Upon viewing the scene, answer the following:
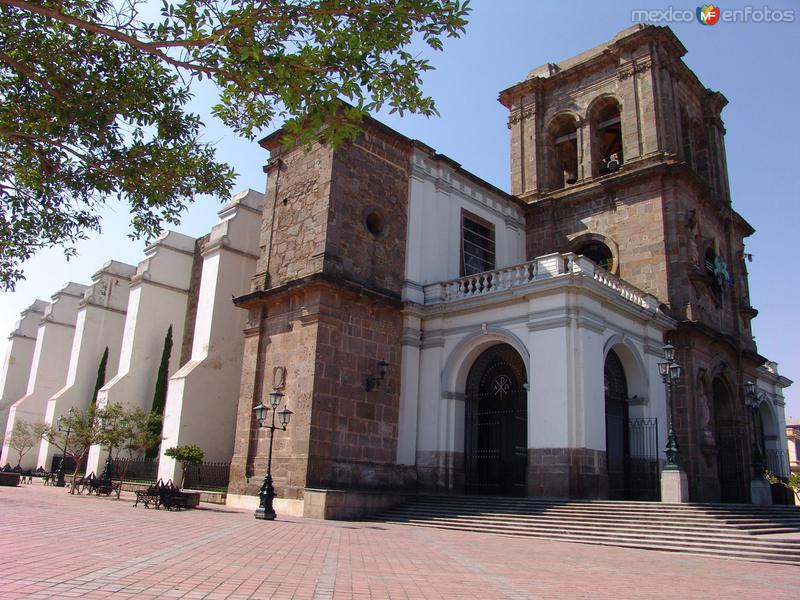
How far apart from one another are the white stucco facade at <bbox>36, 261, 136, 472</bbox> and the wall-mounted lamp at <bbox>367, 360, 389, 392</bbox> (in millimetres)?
18236

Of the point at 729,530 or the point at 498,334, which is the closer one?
the point at 729,530

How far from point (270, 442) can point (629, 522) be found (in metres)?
8.02

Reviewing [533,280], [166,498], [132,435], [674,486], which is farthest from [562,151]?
[166,498]

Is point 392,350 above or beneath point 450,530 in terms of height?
above

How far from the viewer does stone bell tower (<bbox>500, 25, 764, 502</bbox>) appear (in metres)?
20.4

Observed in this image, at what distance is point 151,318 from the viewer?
27.1 metres

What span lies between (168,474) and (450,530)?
1010 centimetres

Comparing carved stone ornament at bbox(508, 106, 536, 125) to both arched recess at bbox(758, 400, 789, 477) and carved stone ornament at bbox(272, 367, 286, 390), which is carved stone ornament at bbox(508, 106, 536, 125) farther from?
carved stone ornament at bbox(272, 367, 286, 390)

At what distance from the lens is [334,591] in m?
5.82

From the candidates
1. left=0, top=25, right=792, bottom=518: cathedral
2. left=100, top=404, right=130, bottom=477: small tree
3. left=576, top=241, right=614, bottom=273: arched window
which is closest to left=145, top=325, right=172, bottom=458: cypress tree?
left=0, top=25, right=792, bottom=518: cathedral

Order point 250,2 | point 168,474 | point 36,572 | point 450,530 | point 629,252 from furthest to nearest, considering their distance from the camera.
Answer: point 629,252 < point 168,474 < point 450,530 < point 250,2 < point 36,572

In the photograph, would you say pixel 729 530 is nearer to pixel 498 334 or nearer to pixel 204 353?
pixel 498 334

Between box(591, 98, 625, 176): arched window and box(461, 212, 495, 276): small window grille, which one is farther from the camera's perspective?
box(591, 98, 625, 176): arched window

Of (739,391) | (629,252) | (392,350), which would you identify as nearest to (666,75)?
(629,252)
